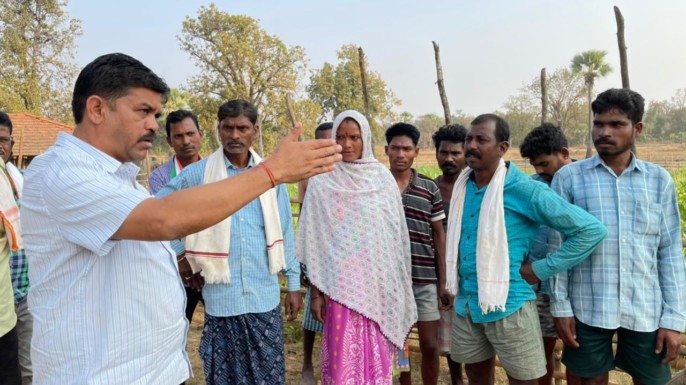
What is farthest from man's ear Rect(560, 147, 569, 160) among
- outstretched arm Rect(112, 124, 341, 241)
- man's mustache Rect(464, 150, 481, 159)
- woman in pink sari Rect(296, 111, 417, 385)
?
outstretched arm Rect(112, 124, 341, 241)

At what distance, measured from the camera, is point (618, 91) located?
7.39ft

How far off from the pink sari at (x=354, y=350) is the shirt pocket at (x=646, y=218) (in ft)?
4.90

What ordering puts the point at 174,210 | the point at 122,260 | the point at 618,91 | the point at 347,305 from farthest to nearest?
the point at 347,305 → the point at 618,91 → the point at 122,260 → the point at 174,210

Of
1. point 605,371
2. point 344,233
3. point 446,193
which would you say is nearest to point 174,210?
point 344,233

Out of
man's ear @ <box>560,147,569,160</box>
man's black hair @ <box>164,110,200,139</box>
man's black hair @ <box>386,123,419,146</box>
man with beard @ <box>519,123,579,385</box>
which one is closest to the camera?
man with beard @ <box>519,123,579,385</box>

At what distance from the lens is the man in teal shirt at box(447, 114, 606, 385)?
7.23 ft

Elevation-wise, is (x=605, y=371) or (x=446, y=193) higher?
(x=446, y=193)

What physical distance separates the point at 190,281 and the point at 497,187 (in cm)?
186

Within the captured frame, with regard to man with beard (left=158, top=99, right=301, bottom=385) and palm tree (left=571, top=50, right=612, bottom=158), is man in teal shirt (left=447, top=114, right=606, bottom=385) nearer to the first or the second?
man with beard (left=158, top=99, right=301, bottom=385)

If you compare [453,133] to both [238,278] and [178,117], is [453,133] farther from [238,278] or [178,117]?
[178,117]

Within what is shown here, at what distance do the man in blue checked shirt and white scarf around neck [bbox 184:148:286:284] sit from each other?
154cm

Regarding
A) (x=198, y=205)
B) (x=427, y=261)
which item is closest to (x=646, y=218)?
(x=427, y=261)

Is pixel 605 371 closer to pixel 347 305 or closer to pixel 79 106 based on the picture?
pixel 347 305

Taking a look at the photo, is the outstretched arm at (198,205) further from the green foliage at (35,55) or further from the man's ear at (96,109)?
the green foliage at (35,55)
